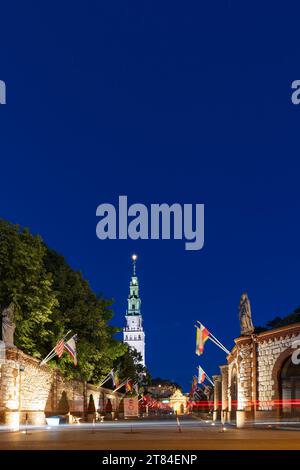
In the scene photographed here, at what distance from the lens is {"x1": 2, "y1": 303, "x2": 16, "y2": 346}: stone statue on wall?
4206 cm

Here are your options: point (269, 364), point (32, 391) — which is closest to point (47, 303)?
point (32, 391)

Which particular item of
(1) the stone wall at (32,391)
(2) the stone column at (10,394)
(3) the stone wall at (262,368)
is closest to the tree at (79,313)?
(1) the stone wall at (32,391)

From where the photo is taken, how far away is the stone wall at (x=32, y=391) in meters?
39.6

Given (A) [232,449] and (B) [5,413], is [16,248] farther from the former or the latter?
(A) [232,449]

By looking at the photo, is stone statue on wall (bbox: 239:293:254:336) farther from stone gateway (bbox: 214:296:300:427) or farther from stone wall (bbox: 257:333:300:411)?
stone wall (bbox: 257:333:300:411)

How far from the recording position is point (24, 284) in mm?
47656

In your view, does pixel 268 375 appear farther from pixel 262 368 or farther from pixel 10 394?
pixel 10 394

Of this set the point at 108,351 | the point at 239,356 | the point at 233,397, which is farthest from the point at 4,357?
the point at 108,351

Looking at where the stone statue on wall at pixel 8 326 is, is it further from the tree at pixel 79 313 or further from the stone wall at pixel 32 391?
the tree at pixel 79 313

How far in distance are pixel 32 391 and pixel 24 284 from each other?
7.18 m

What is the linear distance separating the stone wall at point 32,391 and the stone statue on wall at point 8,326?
2.93 ft

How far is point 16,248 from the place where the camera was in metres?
46.9
